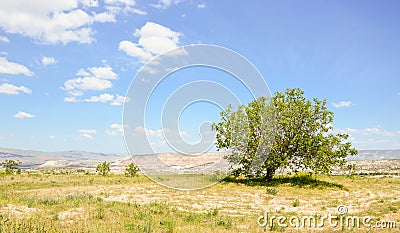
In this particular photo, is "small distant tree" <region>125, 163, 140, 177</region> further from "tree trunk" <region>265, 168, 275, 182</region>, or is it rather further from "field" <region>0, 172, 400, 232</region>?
"tree trunk" <region>265, 168, 275, 182</region>

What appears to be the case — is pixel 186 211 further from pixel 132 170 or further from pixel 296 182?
pixel 132 170

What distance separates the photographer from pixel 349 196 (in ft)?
78.8

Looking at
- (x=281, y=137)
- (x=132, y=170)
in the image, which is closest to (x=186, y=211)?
(x=281, y=137)

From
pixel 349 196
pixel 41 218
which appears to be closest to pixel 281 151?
pixel 349 196

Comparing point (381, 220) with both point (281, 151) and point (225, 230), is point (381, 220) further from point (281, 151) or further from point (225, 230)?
point (281, 151)

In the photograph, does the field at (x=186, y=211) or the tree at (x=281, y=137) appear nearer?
the field at (x=186, y=211)

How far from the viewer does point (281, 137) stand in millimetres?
30672

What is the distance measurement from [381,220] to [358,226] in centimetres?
209

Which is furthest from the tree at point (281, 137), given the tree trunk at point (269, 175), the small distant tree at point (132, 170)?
the small distant tree at point (132, 170)

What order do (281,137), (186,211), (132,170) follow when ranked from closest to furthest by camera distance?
(186,211)
(281,137)
(132,170)

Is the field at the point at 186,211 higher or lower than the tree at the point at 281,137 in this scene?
lower

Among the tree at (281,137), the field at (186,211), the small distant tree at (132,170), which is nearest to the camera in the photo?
the field at (186,211)

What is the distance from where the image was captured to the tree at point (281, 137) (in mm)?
28969

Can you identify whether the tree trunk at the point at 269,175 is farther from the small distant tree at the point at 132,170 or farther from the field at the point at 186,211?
the small distant tree at the point at 132,170
